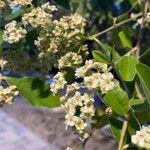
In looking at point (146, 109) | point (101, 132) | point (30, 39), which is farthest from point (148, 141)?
point (101, 132)

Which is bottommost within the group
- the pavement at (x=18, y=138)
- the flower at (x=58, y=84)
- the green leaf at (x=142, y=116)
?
the pavement at (x=18, y=138)

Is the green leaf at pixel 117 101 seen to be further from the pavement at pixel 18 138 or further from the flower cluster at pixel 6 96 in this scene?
the pavement at pixel 18 138

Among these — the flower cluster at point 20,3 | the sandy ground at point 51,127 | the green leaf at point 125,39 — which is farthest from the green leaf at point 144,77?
the sandy ground at point 51,127

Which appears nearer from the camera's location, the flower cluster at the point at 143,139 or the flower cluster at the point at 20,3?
the flower cluster at the point at 143,139

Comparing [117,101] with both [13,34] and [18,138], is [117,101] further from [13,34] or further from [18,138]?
[18,138]

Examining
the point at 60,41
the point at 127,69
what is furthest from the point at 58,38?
the point at 127,69

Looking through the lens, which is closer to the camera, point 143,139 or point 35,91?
point 143,139

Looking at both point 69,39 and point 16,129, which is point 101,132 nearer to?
point 16,129
